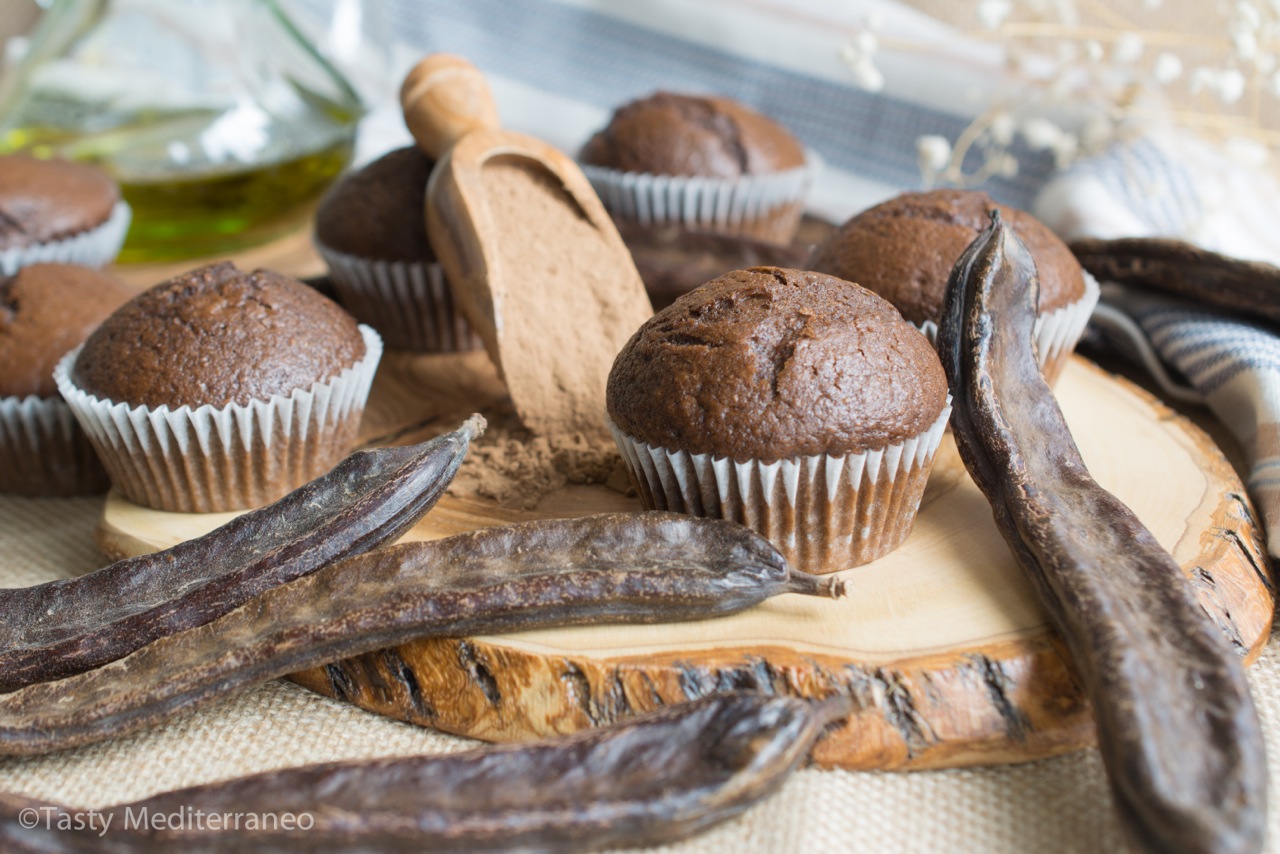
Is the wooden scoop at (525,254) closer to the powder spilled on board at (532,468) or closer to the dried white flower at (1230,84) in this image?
the powder spilled on board at (532,468)

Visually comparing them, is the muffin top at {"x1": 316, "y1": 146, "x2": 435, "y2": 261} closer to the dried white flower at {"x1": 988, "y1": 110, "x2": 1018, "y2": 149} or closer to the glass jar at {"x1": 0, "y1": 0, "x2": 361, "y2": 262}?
the glass jar at {"x1": 0, "y1": 0, "x2": 361, "y2": 262}

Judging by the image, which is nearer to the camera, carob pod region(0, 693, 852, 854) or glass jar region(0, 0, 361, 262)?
carob pod region(0, 693, 852, 854)

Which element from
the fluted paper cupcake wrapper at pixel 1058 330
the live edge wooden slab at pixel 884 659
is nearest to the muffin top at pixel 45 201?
the live edge wooden slab at pixel 884 659

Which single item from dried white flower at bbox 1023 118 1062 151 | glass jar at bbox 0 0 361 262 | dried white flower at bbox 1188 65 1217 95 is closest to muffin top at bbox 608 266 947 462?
dried white flower at bbox 1188 65 1217 95

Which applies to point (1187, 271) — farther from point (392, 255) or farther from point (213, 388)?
point (213, 388)

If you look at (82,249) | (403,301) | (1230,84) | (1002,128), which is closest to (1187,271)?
(1230,84)

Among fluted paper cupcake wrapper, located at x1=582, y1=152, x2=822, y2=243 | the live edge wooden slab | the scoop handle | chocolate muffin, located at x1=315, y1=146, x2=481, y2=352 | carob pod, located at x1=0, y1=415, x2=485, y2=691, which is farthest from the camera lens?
fluted paper cupcake wrapper, located at x1=582, y1=152, x2=822, y2=243
